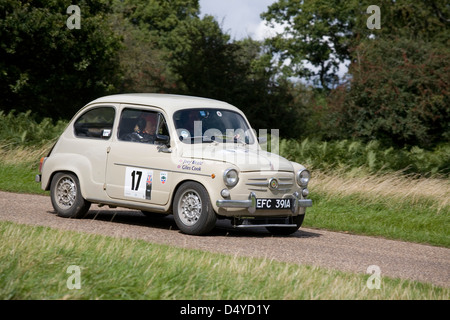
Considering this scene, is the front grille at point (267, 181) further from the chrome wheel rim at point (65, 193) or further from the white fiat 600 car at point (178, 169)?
the chrome wheel rim at point (65, 193)

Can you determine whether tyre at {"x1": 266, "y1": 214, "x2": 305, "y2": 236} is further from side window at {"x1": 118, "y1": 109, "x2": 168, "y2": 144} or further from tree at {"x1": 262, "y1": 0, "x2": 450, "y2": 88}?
tree at {"x1": 262, "y1": 0, "x2": 450, "y2": 88}

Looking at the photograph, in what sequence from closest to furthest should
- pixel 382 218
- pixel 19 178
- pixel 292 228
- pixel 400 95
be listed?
pixel 292 228 → pixel 382 218 → pixel 19 178 → pixel 400 95

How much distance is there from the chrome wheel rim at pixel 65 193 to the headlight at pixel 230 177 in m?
2.89

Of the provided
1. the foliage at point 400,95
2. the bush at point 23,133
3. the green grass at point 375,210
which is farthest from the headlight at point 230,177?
the foliage at point 400,95

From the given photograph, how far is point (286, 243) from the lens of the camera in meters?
11.0

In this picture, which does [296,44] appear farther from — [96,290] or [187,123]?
[96,290]

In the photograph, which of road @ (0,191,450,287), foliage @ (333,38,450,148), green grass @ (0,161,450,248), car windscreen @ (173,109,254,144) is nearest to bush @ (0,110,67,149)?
green grass @ (0,161,450,248)

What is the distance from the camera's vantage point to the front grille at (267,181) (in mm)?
11188

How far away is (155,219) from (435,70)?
87.5 ft

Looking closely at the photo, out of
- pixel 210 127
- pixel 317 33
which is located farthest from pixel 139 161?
pixel 317 33

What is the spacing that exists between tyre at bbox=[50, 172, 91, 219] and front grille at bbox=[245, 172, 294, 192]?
288 cm

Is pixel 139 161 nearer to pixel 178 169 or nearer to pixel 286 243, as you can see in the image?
pixel 178 169

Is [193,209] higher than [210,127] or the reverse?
the reverse

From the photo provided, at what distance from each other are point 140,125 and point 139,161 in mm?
724
